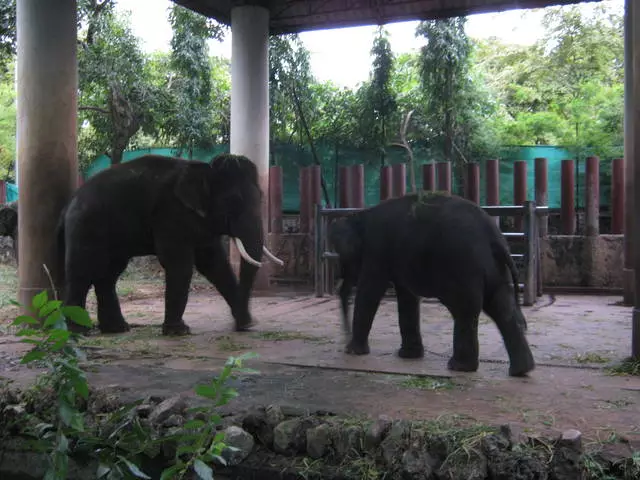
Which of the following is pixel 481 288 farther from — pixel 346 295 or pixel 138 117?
pixel 138 117

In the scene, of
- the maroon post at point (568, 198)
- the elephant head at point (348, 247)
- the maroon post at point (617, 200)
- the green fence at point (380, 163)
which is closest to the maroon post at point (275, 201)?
the green fence at point (380, 163)

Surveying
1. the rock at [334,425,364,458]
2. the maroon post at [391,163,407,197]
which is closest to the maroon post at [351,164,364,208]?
the maroon post at [391,163,407,197]

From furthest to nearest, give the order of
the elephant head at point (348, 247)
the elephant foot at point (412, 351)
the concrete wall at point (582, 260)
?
the concrete wall at point (582, 260), the elephant head at point (348, 247), the elephant foot at point (412, 351)

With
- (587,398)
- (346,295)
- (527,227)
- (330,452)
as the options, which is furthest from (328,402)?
(527,227)

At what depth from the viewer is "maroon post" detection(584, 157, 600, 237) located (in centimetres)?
1095

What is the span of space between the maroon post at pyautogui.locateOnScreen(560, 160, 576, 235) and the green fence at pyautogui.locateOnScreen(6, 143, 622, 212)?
0.84 meters

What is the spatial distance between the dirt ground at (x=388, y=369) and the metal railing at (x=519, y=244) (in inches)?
28.5

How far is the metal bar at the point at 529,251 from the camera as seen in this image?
8.72 meters

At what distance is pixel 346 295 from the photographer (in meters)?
5.86

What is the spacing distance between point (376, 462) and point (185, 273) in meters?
3.92

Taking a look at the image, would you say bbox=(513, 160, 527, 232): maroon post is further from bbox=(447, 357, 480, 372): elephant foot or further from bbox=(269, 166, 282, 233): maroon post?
bbox=(447, 357, 480, 372): elephant foot

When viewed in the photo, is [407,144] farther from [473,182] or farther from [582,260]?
[582,260]

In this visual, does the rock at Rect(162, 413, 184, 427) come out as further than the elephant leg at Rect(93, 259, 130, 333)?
No

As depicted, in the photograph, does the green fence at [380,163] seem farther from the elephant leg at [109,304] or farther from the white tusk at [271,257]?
the elephant leg at [109,304]
